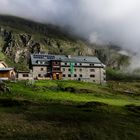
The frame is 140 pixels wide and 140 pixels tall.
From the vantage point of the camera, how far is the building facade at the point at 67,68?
182 metres

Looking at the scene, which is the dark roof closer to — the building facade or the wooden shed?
Result: the building facade

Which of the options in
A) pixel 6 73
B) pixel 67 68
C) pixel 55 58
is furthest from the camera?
pixel 67 68

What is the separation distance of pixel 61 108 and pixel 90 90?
46.6m

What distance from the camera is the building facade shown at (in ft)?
597

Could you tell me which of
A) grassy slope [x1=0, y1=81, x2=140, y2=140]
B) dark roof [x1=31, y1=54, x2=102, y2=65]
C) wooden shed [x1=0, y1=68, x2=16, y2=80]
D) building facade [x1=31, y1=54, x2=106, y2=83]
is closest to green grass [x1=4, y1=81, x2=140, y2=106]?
grassy slope [x1=0, y1=81, x2=140, y2=140]

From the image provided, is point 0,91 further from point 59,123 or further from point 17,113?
point 59,123

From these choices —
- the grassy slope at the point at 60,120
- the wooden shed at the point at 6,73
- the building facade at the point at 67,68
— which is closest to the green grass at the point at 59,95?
the grassy slope at the point at 60,120

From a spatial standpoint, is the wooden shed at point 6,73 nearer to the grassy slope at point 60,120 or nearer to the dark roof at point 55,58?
the grassy slope at point 60,120

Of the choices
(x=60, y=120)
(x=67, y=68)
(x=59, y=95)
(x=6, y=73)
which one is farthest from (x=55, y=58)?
(x=60, y=120)

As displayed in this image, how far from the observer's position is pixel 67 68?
189 metres

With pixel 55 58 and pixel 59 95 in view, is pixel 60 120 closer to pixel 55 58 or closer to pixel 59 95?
pixel 59 95

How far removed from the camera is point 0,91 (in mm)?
100688

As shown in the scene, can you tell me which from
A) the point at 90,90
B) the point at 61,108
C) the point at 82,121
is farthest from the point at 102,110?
the point at 90,90

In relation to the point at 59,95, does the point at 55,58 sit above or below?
above
